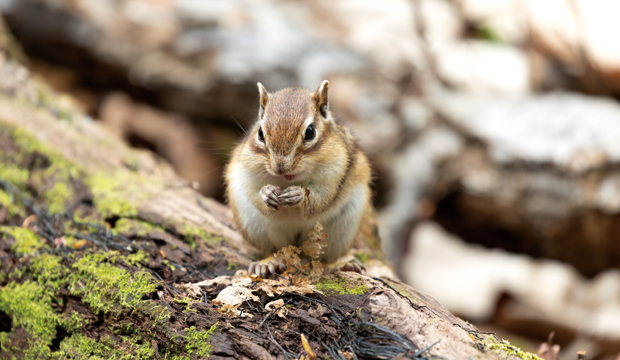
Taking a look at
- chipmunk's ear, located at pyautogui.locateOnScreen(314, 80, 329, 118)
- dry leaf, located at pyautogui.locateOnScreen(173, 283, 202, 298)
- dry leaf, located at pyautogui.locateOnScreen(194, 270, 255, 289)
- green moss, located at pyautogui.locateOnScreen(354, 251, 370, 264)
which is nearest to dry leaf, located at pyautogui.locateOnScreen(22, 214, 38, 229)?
dry leaf, located at pyautogui.locateOnScreen(173, 283, 202, 298)

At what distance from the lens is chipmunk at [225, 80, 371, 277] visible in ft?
9.24

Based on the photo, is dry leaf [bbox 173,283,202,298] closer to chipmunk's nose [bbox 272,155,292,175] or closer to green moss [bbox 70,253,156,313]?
green moss [bbox 70,253,156,313]

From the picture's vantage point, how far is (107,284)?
9.77 ft

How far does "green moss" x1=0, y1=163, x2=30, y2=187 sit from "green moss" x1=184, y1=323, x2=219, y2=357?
250cm

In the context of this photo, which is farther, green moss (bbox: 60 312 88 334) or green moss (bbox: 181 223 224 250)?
green moss (bbox: 181 223 224 250)

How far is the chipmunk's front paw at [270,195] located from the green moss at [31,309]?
61.0 inches

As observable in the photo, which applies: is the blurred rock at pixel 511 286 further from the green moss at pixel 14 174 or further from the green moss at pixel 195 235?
the green moss at pixel 14 174

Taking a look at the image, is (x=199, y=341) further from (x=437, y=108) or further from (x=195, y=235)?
(x=437, y=108)

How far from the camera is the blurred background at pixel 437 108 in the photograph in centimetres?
Result: 698

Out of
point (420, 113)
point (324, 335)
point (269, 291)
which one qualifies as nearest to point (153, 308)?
point (269, 291)

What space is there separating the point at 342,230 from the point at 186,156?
5.49 metres

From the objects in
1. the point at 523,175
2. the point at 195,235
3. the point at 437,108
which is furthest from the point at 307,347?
the point at 437,108

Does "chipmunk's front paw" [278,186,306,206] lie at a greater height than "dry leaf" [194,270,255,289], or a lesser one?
greater

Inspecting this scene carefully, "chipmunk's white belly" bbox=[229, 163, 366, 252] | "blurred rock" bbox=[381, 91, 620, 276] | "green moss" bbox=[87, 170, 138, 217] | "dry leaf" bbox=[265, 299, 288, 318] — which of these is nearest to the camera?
"dry leaf" bbox=[265, 299, 288, 318]
